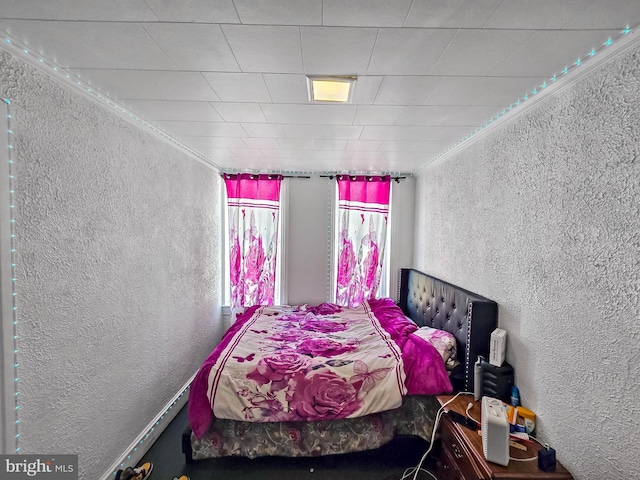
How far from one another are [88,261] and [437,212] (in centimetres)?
295

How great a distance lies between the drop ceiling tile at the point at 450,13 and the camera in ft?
3.13

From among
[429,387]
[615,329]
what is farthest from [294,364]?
[615,329]

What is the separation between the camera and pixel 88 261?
1.57m

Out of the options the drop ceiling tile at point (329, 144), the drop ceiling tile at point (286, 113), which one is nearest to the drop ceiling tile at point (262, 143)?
the drop ceiling tile at point (329, 144)

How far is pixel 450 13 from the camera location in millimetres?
993

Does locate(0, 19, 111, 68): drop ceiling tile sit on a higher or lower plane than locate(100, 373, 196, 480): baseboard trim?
higher

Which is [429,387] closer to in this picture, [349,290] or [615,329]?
[615,329]

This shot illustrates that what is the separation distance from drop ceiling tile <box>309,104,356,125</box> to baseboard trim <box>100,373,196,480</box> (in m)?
2.50

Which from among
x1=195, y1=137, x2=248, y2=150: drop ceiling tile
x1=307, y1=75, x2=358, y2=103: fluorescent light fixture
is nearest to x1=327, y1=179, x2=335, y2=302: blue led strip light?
x1=195, y1=137, x2=248, y2=150: drop ceiling tile

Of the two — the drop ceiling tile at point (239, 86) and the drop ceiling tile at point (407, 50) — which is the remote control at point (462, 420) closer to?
the drop ceiling tile at point (407, 50)

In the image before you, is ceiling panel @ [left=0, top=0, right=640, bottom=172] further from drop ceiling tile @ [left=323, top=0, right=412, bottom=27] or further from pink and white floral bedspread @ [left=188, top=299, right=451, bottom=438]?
pink and white floral bedspread @ [left=188, top=299, right=451, bottom=438]

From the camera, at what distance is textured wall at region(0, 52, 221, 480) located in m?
1.25

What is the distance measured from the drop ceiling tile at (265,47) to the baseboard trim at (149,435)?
2.40m

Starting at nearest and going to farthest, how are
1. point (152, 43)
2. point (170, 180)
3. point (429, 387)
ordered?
point (152, 43)
point (429, 387)
point (170, 180)
